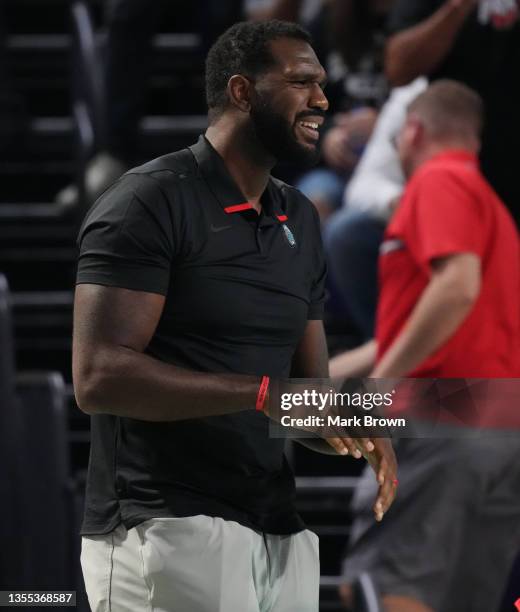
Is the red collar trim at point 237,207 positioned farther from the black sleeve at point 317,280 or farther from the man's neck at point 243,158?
the black sleeve at point 317,280

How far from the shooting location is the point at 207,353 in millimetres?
2363

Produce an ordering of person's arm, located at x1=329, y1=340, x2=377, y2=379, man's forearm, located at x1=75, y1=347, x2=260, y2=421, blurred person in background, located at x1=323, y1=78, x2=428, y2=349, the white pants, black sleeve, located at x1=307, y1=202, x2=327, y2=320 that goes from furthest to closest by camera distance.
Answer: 1. blurred person in background, located at x1=323, y1=78, x2=428, y2=349
2. person's arm, located at x1=329, y1=340, x2=377, y2=379
3. black sleeve, located at x1=307, y1=202, x2=327, y2=320
4. the white pants
5. man's forearm, located at x1=75, y1=347, x2=260, y2=421

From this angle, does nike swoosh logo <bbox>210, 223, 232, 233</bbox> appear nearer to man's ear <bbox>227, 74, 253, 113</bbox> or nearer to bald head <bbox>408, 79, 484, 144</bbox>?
man's ear <bbox>227, 74, 253, 113</bbox>

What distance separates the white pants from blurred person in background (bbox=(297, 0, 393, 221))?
2627 millimetres

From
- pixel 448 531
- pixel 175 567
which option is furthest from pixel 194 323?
pixel 448 531

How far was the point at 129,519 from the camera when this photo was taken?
2.33 meters

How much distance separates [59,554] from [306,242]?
1.62 meters

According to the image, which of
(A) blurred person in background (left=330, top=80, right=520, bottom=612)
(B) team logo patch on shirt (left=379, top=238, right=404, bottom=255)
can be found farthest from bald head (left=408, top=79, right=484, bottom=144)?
(B) team logo patch on shirt (left=379, top=238, right=404, bottom=255)

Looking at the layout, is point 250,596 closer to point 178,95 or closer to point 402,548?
point 402,548

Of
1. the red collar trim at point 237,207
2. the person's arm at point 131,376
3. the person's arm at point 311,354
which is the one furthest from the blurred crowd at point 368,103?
the person's arm at point 131,376

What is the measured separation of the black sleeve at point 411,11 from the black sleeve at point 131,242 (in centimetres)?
238

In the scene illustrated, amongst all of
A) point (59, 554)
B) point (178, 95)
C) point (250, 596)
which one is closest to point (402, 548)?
point (59, 554)

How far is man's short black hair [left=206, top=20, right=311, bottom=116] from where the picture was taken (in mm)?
2457

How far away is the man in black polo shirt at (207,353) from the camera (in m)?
2.24
